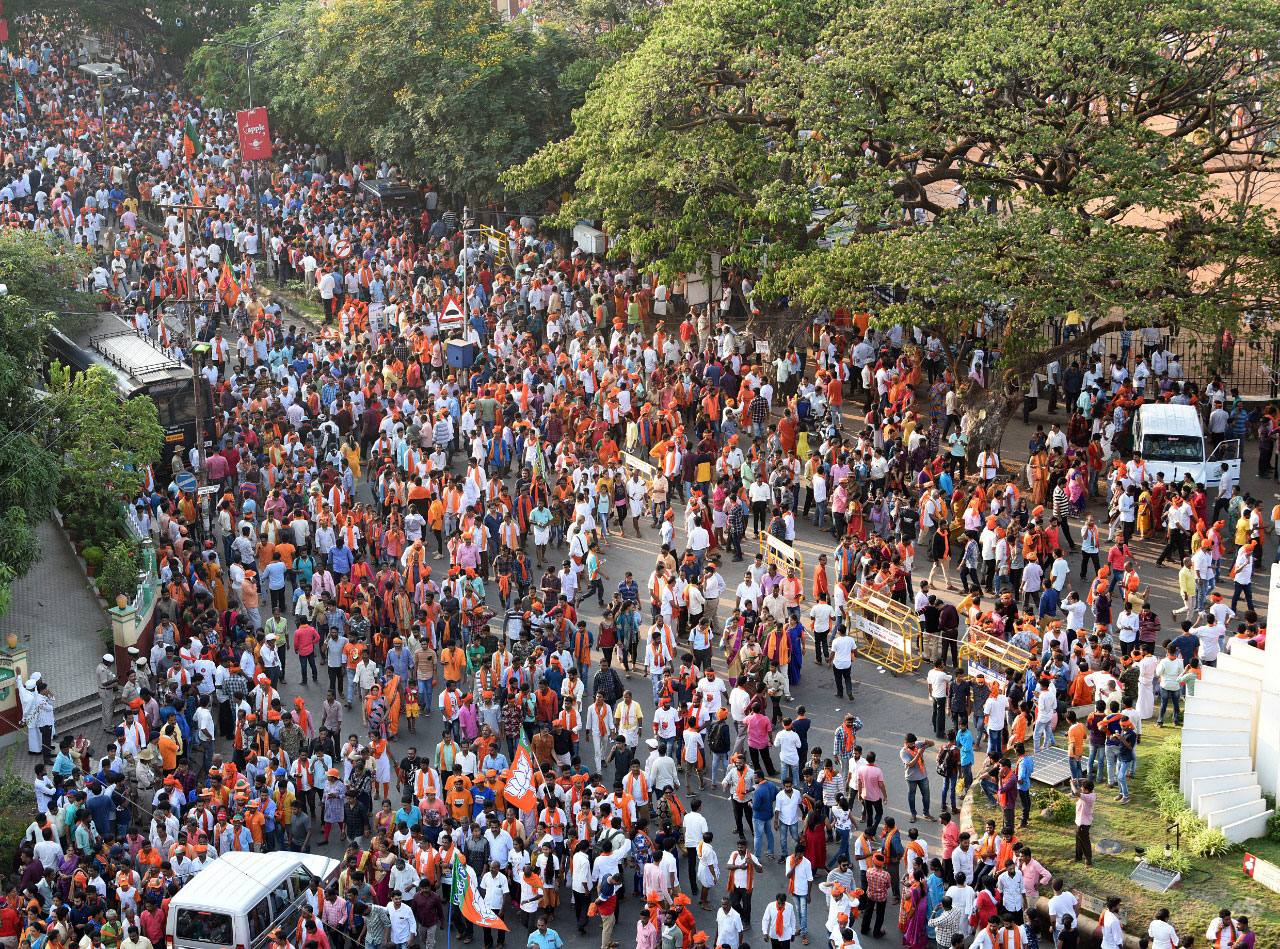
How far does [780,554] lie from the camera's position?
77.1 ft

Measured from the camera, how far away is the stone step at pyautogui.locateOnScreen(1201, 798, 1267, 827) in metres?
17.1

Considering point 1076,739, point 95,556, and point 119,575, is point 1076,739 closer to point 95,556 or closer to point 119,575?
point 119,575

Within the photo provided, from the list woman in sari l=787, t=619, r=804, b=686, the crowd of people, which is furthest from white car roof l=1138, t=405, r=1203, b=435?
woman in sari l=787, t=619, r=804, b=686

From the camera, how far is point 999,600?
2267cm

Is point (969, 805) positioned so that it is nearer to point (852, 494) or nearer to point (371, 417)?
point (852, 494)

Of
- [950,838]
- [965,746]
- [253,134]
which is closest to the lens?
[950,838]

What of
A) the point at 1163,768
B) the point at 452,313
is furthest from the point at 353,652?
the point at 452,313

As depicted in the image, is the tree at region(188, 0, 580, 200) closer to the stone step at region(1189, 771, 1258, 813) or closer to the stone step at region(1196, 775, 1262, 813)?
the stone step at region(1189, 771, 1258, 813)

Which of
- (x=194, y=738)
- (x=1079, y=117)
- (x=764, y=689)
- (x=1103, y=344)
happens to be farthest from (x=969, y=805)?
(x=1103, y=344)

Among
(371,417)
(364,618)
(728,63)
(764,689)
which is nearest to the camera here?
(764,689)

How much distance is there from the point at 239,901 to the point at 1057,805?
8.84m

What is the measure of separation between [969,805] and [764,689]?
2.79 meters

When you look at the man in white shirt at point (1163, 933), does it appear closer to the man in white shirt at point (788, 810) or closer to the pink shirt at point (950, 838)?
the pink shirt at point (950, 838)

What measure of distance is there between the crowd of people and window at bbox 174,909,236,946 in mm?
485
